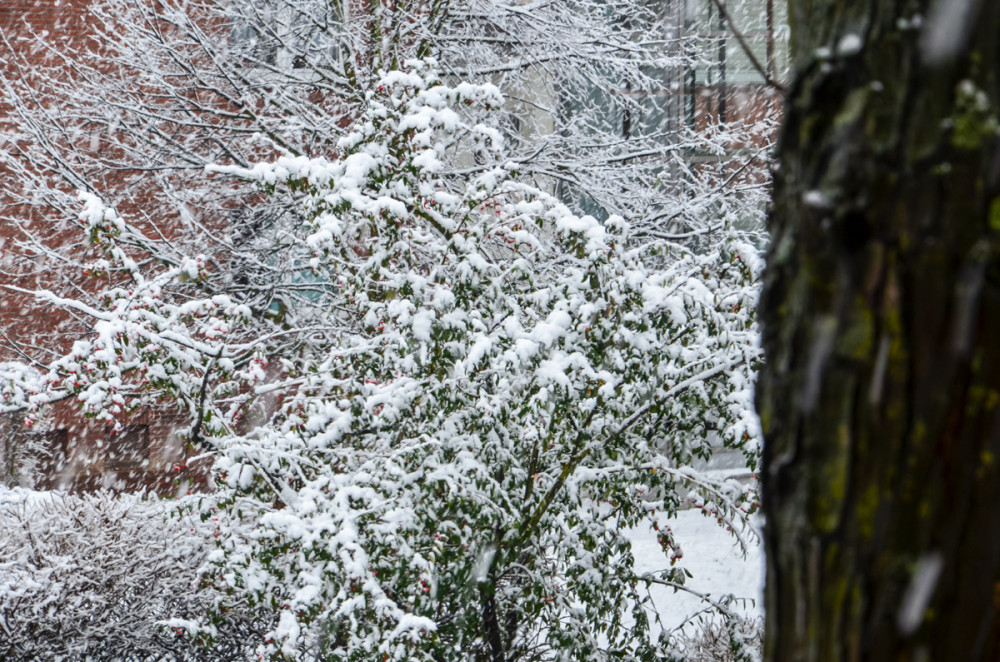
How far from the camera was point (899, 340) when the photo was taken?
1.06 metres

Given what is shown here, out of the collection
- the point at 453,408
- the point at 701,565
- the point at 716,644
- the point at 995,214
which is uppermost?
the point at 995,214

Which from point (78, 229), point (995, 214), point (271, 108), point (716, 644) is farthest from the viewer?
Result: point (78, 229)

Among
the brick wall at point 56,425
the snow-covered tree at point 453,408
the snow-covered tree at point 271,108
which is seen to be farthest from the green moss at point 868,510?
the brick wall at point 56,425

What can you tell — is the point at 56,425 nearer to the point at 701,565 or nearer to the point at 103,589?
the point at 103,589

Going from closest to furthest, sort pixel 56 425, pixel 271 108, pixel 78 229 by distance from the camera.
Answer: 1. pixel 271 108
2. pixel 78 229
3. pixel 56 425

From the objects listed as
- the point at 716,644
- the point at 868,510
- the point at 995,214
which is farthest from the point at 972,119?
the point at 716,644

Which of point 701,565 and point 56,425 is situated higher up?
point 56,425

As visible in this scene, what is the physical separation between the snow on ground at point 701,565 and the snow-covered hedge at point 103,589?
4177 millimetres

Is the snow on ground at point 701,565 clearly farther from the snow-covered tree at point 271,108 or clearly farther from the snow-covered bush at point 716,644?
the snow-covered tree at point 271,108

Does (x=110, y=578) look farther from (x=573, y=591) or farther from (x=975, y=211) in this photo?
(x=975, y=211)

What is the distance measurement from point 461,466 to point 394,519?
14.9 inches

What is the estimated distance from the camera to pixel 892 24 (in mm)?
1092

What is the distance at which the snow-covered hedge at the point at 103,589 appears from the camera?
5586 mm

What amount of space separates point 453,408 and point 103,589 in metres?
3.27
